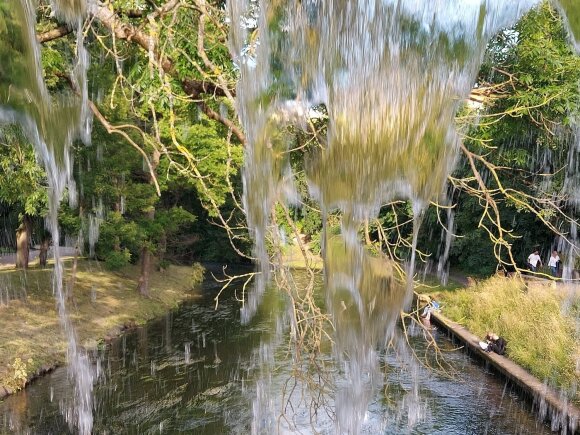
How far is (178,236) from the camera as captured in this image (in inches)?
1364

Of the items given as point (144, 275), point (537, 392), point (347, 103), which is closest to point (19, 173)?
point (347, 103)

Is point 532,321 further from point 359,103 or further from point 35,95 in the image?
→ point 35,95

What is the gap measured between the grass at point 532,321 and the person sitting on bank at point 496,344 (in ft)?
0.66

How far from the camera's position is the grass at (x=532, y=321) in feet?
36.7

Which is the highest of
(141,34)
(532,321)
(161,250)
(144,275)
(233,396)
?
(141,34)

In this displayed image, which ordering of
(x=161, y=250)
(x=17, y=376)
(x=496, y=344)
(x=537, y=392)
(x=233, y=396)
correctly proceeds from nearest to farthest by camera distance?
(x=537, y=392) < (x=233, y=396) < (x=17, y=376) < (x=496, y=344) < (x=161, y=250)

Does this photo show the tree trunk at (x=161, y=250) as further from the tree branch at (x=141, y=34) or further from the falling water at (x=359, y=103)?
the falling water at (x=359, y=103)

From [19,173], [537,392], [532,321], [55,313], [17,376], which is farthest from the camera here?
[55,313]

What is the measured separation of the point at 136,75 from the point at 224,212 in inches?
1142

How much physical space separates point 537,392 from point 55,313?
13.4 m

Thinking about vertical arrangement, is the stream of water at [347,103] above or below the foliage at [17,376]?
above

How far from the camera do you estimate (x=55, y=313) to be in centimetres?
1784

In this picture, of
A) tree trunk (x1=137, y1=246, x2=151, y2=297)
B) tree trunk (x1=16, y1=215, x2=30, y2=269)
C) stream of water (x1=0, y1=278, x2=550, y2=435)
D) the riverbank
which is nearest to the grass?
stream of water (x1=0, y1=278, x2=550, y2=435)

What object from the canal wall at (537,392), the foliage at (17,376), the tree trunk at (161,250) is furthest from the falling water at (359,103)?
the tree trunk at (161,250)
